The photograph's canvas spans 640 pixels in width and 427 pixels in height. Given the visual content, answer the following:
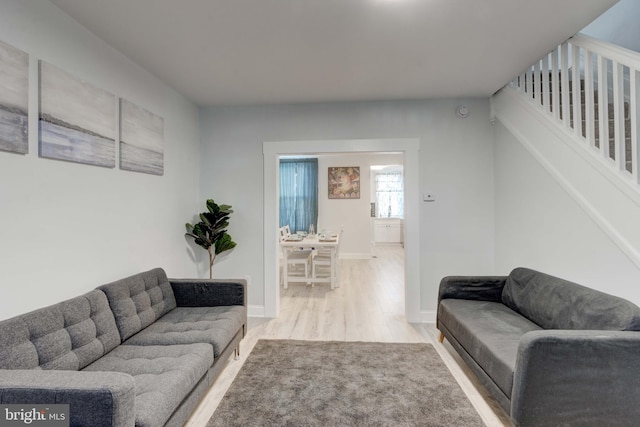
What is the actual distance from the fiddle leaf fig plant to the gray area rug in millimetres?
1258

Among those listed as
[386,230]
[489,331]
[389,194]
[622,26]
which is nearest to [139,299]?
[489,331]

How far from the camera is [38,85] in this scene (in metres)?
1.73

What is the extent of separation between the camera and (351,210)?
24.9 feet

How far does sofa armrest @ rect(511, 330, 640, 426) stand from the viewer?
152 centimetres

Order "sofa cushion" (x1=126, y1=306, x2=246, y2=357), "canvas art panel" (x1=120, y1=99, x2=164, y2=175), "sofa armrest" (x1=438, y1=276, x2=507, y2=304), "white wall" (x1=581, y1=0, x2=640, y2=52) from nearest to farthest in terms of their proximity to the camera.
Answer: "sofa cushion" (x1=126, y1=306, x2=246, y2=357)
"canvas art panel" (x1=120, y1=99, x2=164, y2=175)
"white wall" (x1=581, y1=0, x2=640, y2=52)
"sofa armrest" (x1=438, y1=276, x2=507, y2=304)

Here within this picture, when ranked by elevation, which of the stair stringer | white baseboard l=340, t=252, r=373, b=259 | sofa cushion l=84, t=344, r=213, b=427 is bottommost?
white baseboard l=340, t=252, r=373, b=259

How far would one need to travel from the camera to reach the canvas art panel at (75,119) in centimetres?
177

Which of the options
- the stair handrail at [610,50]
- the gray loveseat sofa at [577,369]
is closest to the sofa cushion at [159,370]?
the gray loveseat sofa at [577,369]

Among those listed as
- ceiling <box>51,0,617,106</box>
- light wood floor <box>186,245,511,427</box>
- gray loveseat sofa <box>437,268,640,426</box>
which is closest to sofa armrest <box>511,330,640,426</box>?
gray loveseat sofa <box>437,268,640,426</box>

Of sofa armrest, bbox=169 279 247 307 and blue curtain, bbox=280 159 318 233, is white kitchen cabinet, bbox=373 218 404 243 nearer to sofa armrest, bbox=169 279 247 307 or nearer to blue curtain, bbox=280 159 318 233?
blue curtain, bbox=280 159 318 233

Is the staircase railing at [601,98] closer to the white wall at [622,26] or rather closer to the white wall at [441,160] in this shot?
the white wall at [622,26]

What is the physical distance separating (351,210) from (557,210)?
5251 millimetres

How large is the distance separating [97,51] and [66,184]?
1025mm

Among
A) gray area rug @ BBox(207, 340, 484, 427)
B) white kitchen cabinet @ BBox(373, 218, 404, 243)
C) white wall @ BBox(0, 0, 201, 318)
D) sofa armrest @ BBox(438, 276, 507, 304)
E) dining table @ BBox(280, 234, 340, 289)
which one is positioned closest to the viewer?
white wall @ BBox(0, 0, 201, 318)
